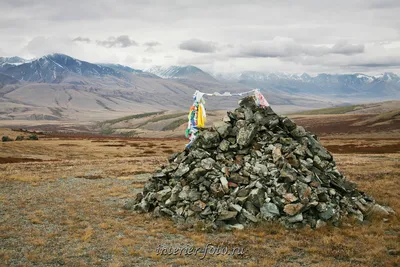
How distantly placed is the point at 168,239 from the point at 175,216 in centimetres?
295

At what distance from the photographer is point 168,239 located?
64.3 feet

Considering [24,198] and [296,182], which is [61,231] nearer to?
[24,198]

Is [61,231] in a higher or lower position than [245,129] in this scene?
lower

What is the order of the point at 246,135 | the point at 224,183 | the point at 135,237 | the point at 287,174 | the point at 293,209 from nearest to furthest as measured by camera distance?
the point at 135,237, the point at 293,209, the point at 287,174, the point at 224,183, the point at 246,135

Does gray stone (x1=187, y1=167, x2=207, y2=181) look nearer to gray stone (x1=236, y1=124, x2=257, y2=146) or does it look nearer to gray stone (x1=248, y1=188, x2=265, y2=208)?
gray stone (x1=236, y1=124, x2=257, y2=146)

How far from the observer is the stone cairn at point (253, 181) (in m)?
21.4

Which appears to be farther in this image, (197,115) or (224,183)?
(197,115)

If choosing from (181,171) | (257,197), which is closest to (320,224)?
(257,197)

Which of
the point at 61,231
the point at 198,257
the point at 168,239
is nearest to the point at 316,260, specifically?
the point at 198,257

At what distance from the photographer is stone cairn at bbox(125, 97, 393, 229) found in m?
21.4

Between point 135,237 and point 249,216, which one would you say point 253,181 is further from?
point 135,237

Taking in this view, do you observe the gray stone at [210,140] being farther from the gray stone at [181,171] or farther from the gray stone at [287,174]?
the gray stone at [287,174]

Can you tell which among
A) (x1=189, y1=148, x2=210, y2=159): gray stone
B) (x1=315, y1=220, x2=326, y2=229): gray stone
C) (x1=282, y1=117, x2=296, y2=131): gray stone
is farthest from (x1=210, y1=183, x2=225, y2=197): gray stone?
(x1=282, y1=117, x2=296, y2=131): gray stone

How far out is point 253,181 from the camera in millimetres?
22969
